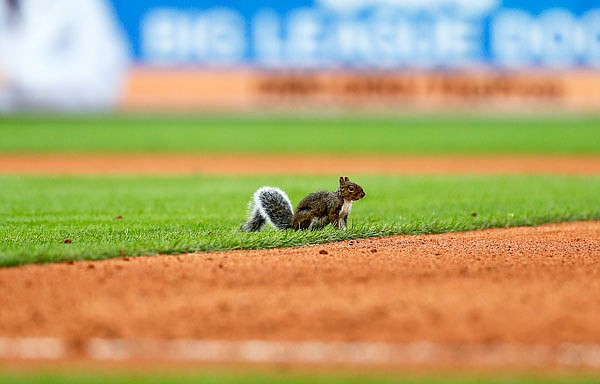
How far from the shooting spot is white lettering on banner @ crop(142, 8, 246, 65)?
121 ft

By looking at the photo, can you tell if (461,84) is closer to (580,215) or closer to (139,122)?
(139,122)

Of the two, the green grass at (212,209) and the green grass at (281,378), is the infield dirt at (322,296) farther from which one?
the green grass at (281,378)

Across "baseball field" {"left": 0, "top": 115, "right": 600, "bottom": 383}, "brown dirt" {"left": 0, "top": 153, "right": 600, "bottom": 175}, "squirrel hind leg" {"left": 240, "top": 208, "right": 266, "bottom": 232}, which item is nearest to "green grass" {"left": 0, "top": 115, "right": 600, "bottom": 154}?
"brown dirt" {"left": 0, "top": 153, "right": 600, "bottom": 175}

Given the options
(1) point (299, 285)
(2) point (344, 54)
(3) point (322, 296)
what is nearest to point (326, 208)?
(1) point (299, 285)

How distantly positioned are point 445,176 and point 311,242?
32.0 feet

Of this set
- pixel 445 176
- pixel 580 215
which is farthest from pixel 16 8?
pixel 580 215

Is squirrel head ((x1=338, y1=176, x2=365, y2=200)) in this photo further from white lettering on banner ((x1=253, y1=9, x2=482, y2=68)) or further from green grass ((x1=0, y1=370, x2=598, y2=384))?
white lettering on banner ((x1=253, y1=9, x2=482, y2=68))

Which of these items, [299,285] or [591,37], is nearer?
[299,285]

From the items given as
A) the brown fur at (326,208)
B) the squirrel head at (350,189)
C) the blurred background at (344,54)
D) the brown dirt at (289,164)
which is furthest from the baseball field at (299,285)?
the blurred background at (344,54)

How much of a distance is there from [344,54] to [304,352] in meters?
32.5

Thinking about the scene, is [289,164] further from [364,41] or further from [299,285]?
[364,41]

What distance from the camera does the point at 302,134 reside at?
3048 centimetres

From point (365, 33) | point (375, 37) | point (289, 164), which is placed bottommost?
point (289, 164)

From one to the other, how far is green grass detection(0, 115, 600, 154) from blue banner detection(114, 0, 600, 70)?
2.13m
